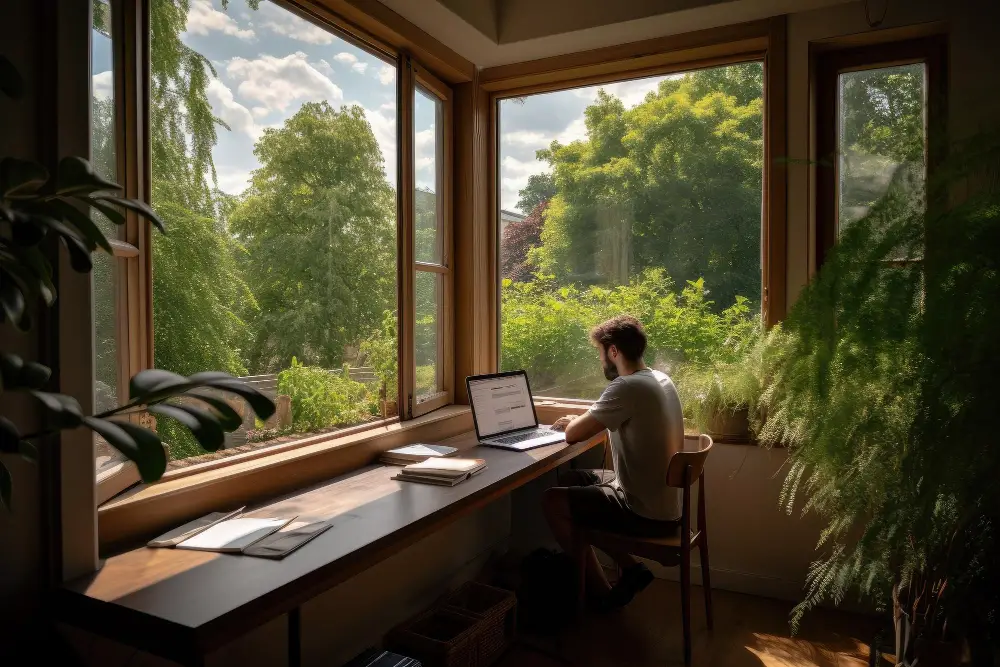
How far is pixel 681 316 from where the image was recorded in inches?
131

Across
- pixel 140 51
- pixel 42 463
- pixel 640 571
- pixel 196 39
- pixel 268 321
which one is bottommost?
pixel 640 571

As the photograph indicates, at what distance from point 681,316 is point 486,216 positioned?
1.17 meters

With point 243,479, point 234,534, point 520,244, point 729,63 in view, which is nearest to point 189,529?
point 234,534

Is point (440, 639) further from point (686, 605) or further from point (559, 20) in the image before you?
point (559, 20)

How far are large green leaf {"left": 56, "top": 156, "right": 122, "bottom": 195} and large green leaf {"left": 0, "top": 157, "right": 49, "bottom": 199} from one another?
0.02 m

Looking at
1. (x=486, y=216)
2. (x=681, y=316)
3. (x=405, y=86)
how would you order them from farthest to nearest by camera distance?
(x=486, y=216)
(x=681, y=316)
(x=405, y=86)

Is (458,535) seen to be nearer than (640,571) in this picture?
No

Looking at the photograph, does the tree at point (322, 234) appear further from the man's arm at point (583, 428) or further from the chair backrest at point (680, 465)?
the chair backrest at point (680, 465)

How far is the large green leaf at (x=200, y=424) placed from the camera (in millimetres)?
914

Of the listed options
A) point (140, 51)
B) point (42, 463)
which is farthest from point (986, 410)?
point (140, 51)

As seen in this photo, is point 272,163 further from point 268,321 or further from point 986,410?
point 986,410

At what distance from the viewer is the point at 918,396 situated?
1.74m

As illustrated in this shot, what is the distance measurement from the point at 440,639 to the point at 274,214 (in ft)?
5.98

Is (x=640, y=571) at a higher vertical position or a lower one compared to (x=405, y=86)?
lower
